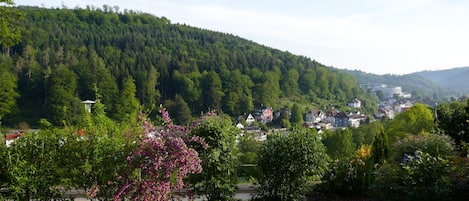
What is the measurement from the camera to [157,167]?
604 centimetres

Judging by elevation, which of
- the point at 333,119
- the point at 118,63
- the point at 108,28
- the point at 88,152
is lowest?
the point at 333,119

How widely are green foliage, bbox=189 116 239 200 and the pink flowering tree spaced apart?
0.96m

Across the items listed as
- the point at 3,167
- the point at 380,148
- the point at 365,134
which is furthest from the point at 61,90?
the point at 3,167

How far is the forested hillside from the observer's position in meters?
65.0

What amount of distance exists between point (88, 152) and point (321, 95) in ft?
326

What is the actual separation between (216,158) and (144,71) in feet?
234

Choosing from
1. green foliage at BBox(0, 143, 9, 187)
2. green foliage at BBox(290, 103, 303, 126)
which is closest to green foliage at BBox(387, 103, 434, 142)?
green foliage at BBox(0, 143, 9, 187)

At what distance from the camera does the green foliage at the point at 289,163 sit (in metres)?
7.76

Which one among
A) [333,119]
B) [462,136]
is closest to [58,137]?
[462,136]

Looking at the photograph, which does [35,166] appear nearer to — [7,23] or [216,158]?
[216,158]

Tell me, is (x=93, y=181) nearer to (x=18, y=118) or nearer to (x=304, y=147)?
(x=304, y=147)

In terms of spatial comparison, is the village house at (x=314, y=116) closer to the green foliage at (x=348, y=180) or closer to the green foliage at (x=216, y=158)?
the green foliage at (x=348, y=180)

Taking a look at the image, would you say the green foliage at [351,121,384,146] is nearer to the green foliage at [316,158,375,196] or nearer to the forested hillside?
the forested hillside

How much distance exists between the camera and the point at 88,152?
668 cm
